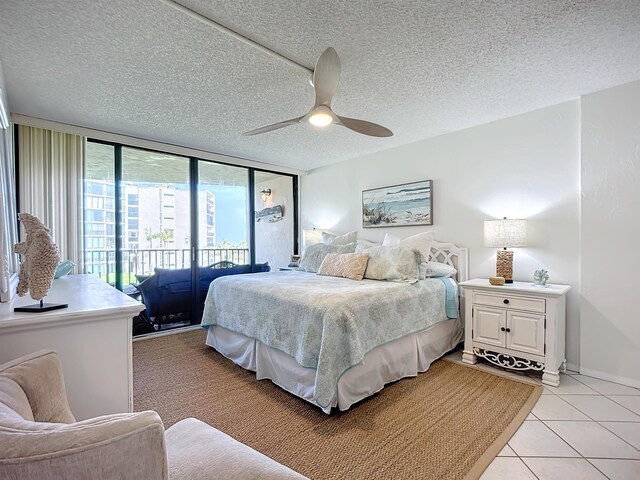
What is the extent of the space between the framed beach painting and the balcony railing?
2.45 metres

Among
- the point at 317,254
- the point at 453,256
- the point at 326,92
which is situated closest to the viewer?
the point at 326,92

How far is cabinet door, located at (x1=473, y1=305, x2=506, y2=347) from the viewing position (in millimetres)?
2802

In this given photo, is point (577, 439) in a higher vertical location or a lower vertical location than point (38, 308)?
lower

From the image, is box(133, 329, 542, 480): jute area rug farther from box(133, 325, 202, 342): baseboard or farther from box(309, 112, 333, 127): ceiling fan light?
box(309, 112, 333, 127): ceiling fan light

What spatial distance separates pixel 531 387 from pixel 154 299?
4.13m

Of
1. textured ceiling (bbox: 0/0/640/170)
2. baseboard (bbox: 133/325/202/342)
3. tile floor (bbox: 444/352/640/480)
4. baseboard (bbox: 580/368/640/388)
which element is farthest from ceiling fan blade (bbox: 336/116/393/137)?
baseboard (bbox: 133/325/202/342)

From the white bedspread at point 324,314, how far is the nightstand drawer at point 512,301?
0.36 m

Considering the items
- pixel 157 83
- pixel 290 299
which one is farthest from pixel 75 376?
pixel 157 83

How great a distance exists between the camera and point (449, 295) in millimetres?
3197

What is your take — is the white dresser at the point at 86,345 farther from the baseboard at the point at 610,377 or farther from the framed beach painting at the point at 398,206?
the baseboard at the point at 610,377

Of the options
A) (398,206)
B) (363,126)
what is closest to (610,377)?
(398,206)

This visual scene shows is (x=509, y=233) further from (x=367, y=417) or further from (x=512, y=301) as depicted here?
(x=367, y=417)

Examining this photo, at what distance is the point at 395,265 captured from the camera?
3.07m

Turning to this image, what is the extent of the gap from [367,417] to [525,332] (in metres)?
1.62
